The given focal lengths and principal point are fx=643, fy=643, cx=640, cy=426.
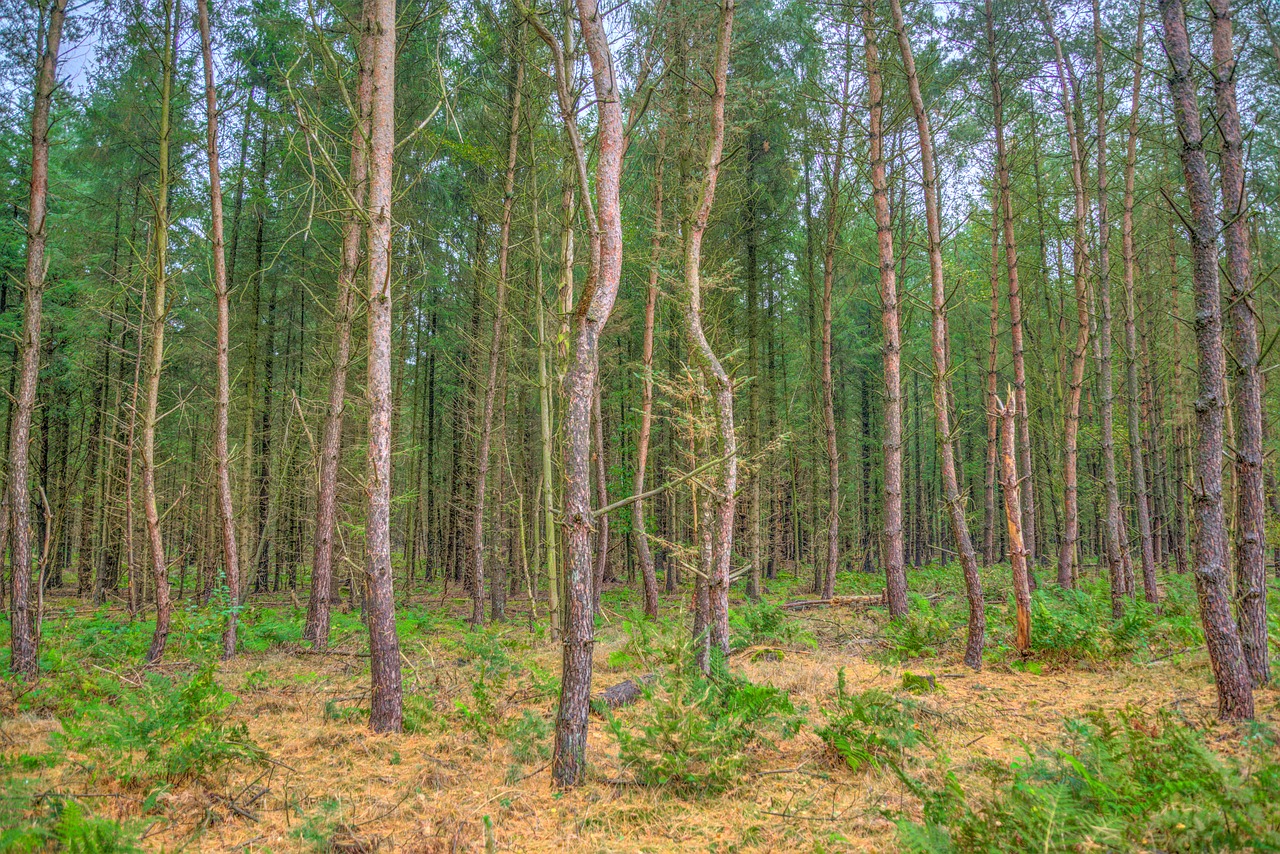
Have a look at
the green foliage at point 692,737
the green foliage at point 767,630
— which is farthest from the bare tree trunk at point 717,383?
the green foliage at point 767,630

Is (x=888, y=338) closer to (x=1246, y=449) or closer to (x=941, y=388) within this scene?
(x=941, y=388)

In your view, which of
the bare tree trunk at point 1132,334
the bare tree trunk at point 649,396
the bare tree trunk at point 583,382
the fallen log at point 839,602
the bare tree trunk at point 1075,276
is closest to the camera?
the bare tree trunk at point 583,382

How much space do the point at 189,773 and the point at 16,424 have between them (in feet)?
16.1

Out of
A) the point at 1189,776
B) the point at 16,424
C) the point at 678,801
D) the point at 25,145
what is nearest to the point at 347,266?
the point at 16,424

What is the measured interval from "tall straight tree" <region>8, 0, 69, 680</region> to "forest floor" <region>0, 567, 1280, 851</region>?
59 cm

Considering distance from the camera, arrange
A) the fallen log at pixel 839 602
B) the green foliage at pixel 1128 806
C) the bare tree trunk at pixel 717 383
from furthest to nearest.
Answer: the fallen log at pixel 839 602 < the bare tree trunk at pixel 717 383 < the green foliage at pixel 1128 806

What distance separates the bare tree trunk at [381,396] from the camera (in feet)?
17.7

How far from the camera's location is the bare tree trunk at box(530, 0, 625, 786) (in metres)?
4.21

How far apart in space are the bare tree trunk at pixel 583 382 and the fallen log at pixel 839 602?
8.07 meters

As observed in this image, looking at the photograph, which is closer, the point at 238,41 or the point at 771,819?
the point at 771,819

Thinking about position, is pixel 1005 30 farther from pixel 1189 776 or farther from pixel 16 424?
pixel 16 424

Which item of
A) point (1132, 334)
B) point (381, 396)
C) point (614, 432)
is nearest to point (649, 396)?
point (381, 396)

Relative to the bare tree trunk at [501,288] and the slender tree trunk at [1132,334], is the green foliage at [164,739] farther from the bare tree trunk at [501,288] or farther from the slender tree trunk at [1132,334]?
the slender tree trunk at [1132,334]

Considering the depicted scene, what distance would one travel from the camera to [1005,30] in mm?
9617
